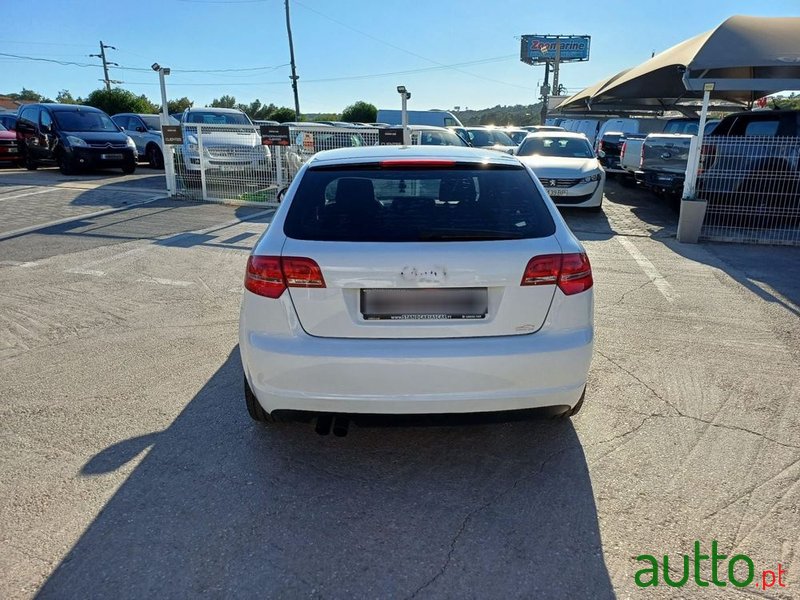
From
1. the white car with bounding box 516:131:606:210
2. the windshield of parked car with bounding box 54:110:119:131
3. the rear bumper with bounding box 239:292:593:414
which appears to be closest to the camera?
the rear bumper with bounding box 239:292:593:414

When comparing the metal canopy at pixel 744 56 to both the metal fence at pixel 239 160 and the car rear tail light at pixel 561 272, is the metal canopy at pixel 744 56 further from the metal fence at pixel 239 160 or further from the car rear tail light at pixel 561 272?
the car rear tail light at pixel 561 272

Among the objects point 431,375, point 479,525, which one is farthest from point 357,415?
point 479,525

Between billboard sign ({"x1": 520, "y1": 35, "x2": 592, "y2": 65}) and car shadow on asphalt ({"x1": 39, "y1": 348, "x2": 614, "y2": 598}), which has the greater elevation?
billboard sign ({"x1": 520, "y1": 35, "x2": 592, "y2": 65})

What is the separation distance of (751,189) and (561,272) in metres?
7.60

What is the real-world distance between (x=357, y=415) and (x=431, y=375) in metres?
0.42

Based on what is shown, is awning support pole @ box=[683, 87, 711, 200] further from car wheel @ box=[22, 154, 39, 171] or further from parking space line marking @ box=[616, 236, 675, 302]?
car wheel @ box=[22, 154, 39, 171]

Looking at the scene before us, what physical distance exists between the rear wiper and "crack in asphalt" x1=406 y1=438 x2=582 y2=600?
3.94ft

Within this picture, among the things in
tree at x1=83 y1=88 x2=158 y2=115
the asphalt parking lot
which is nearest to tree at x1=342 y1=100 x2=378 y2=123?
tree at x1=83 y1=88 x2=158 y2=115

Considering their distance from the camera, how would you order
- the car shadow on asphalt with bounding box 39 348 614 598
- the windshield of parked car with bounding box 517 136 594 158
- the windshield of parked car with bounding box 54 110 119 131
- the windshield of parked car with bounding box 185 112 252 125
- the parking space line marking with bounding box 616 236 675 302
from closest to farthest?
the car shadow on asphalt with bounding box 39 348 614 598 < the parking space line marking with bounding box 616 236 675 302 < the windshield of parked car with bounding box 517 136 594 158 < the windshield of parked car with bounding box 185 112 252 125 < the windshield of parked car with bounding box 54 110 119 131

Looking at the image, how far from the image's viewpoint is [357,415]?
272cm

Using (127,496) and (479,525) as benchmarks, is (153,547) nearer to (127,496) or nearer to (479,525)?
(127,496)

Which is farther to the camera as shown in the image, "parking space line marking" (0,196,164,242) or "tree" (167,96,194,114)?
"tree" (167,96,194,114)

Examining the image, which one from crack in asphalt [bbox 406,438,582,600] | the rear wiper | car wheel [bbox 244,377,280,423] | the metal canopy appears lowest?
crack in asphalt [bbox 406,438,582,600]

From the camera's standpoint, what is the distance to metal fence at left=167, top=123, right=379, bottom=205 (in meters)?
11.5
